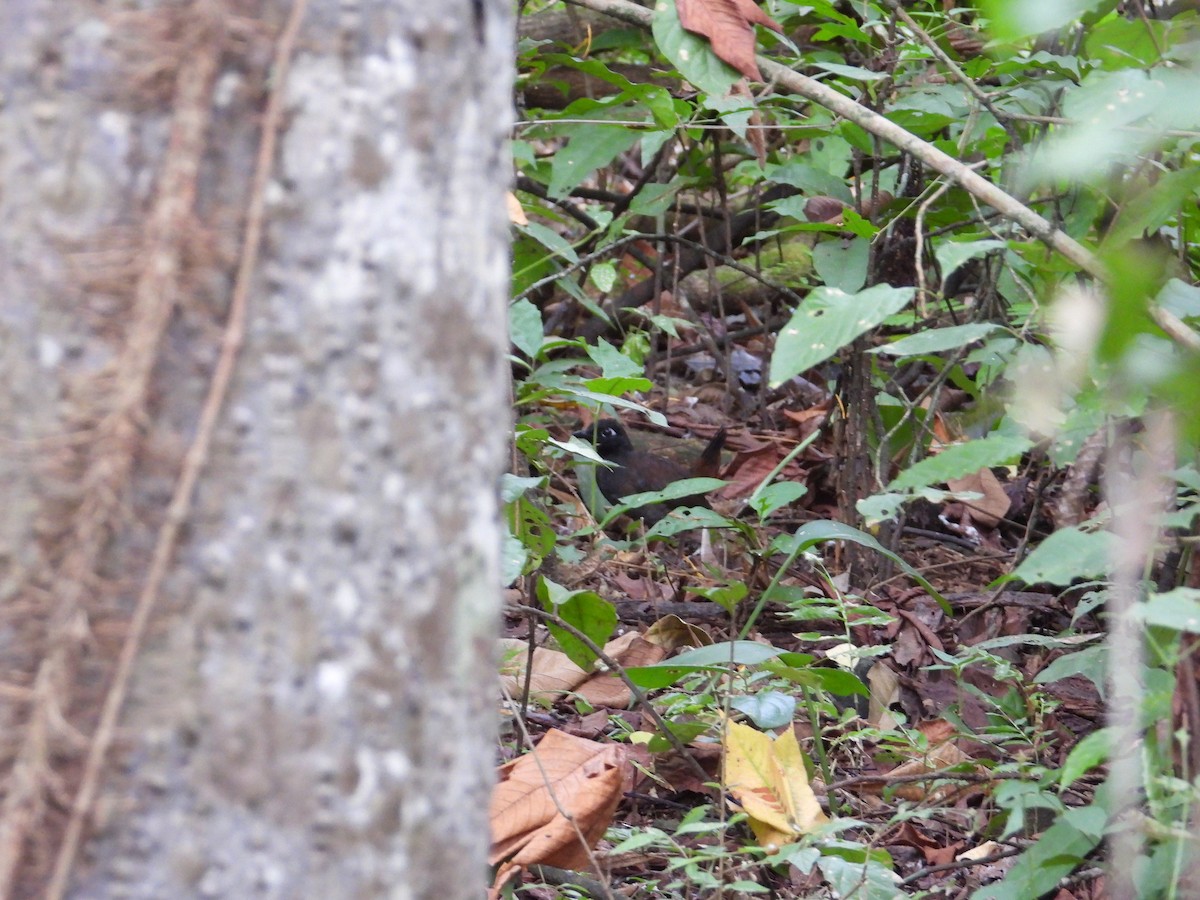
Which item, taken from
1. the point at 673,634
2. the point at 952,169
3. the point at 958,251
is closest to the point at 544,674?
the point at 673,634

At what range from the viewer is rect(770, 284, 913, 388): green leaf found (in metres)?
1.78

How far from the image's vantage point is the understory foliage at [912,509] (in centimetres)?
155

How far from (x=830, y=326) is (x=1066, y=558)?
49cm

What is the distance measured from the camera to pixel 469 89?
1.05m

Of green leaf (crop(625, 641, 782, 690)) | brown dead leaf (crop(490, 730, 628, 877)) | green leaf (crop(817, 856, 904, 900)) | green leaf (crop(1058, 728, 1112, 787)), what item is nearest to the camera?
green leaf (crop(1058, 728, 1112, 787))

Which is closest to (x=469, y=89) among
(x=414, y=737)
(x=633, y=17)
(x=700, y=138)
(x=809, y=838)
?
(x=414, y=737)

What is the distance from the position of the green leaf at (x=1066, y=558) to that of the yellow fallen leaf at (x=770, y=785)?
738 millimetres

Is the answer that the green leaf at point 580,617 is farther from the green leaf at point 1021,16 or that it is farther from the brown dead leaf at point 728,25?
the green leaf at point 1021,16

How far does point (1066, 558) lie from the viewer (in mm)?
1510

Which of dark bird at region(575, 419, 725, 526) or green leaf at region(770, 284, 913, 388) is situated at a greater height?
green leaf at region(770, 284, 913, 388)

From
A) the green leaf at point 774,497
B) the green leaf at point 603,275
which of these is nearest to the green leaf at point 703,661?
the green leaf at point 774,497

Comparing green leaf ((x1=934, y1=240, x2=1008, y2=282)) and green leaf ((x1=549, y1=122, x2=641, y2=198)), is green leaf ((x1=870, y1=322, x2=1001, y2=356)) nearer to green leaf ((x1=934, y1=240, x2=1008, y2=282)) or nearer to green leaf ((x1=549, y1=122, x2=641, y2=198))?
green leaf ((x1=934, y1=240, x2=1008, y2=282))

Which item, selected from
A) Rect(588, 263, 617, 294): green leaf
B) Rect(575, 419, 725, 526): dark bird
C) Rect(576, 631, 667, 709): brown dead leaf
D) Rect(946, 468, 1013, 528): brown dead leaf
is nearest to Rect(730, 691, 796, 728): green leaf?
Rect(576, 631, 667, 709): brown dead leaf

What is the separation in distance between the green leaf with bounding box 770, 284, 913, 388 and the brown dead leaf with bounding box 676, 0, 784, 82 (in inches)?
31.0
